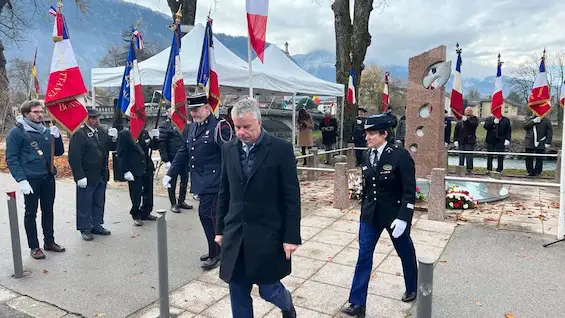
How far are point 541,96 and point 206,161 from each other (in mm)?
9931

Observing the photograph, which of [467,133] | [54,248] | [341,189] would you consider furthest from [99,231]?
[467,133]

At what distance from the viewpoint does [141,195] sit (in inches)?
284

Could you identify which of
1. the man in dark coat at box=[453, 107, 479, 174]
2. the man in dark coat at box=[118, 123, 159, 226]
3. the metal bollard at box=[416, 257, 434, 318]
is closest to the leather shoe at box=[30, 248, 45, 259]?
the man in dark coat at box=[118, 123, 159, 226]

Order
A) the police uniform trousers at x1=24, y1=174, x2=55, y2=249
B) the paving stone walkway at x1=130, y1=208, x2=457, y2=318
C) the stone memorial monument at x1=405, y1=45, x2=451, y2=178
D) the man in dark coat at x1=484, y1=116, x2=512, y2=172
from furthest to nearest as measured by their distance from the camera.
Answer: the man in dark coat at x1=484, y1=116, x2=512, y2=172 → the stone memorial monument at x1=405, y1=45, x2=451, y2=178 → the police uniform trousers at x1=24, y1=174, x2=55, y2=249 → the paving stone walkway at x1=130, y1=208, x2=457, y2=318

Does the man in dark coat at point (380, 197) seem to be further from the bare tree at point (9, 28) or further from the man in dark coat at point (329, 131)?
the bare tree at point (9, 28)

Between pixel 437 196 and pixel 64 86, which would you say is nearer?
pixel 64 86

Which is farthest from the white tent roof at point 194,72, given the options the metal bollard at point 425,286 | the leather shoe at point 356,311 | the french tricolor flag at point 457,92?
the metal bollard at point 425,286

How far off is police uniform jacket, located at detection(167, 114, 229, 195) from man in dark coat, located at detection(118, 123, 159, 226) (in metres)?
2.15

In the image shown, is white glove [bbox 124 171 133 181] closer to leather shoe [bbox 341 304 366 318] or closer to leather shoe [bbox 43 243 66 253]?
leather shoe [bbox 43 243 66 253]

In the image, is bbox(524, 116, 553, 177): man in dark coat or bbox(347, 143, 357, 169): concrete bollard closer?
bbox(524, 116, 553, 177): man in dark coat

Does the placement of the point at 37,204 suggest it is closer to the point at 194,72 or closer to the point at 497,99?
the point at 194,72

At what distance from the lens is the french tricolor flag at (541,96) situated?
11094 mm

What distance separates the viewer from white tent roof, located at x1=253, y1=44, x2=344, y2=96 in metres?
12.2

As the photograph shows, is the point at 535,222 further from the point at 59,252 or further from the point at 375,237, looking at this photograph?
the point at 59,252
